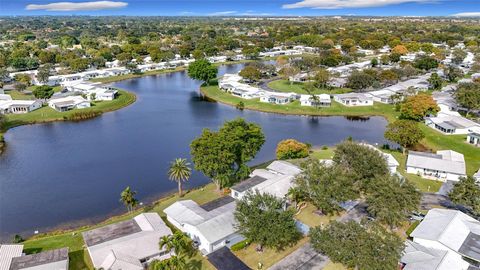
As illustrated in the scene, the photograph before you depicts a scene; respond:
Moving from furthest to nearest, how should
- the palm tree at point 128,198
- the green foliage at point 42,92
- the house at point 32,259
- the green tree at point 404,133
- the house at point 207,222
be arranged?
the green foliage at point 42,92 < the green tree at point 404,133 < the palm tree at point 128,198 < the house at point 207,222 < the house at point 32,259

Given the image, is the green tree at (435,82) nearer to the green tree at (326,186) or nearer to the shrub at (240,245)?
the green tree at (326,186)

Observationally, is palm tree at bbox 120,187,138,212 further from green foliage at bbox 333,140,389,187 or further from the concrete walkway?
green foliage at bbox 333,140,389,187

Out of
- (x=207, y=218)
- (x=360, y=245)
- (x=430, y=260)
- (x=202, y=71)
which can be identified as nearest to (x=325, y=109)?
(x=202, y=71)

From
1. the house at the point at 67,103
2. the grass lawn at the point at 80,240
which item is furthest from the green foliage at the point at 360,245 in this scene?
the house at the point at 67,103

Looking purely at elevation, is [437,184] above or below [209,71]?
below

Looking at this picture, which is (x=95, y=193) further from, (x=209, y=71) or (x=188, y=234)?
(x=209, y=71)

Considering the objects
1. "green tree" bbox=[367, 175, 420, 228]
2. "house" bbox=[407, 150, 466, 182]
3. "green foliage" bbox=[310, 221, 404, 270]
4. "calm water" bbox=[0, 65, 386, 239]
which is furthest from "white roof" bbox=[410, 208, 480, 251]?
"calm water" bbox=[0, 65, 386, 239]

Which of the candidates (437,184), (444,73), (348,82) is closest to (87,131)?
(437,184)
